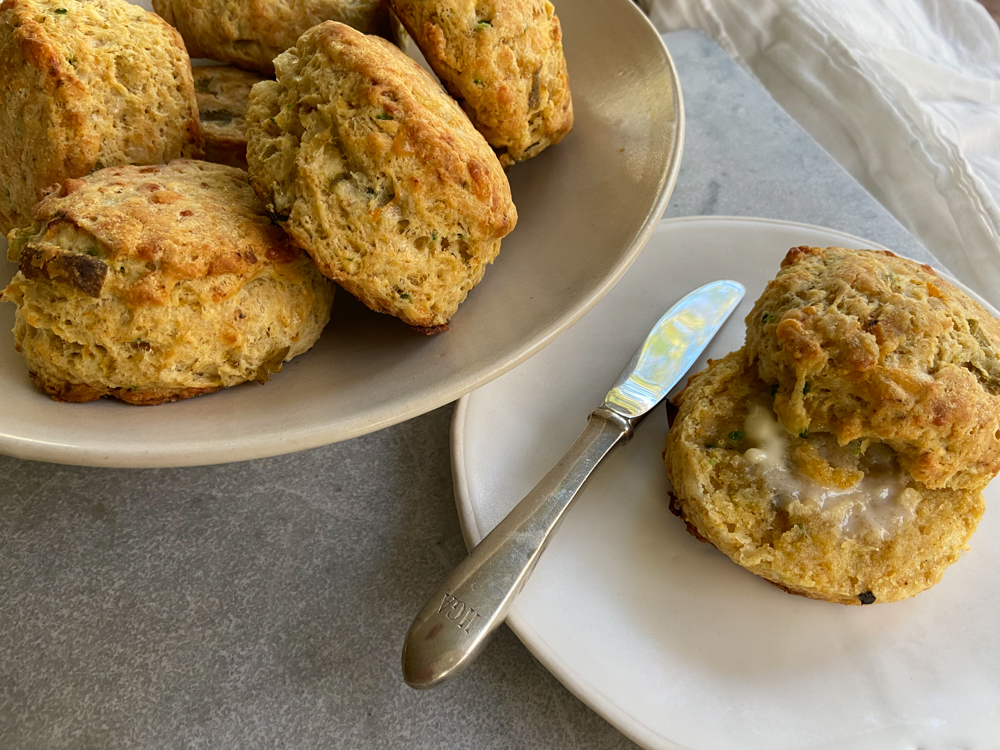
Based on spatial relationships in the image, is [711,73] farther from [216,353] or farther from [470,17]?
[216,353]

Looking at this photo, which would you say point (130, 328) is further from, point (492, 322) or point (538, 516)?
point (538, 516)

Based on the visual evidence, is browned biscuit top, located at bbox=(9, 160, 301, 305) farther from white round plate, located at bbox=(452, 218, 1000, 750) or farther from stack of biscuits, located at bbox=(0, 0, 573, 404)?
white round plate, located at bbox=(452, 218, 1000, 750)

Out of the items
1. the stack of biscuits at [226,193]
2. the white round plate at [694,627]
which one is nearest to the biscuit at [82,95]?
the stack of biscuits at [226,193]

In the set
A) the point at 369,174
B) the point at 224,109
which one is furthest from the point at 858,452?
the point at 224,109

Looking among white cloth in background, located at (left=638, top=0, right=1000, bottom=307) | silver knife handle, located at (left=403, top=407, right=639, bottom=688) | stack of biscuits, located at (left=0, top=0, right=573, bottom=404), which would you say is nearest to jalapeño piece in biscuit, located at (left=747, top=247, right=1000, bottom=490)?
silver knife handle, located at (left=403, top=407, right=639, bottom=688)

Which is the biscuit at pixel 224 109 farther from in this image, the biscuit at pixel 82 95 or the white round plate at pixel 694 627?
the white round plate at pixel 694 627

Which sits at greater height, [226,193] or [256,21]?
[256,21]

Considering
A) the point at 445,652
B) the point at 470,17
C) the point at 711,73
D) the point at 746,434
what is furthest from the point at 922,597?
the point at 711,73
